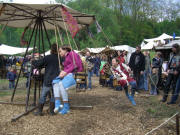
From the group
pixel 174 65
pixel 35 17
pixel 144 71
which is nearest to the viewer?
pixel 35 17

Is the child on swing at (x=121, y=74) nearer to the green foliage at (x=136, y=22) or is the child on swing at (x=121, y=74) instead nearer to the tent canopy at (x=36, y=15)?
the tent canopy at (x=36, y=15)

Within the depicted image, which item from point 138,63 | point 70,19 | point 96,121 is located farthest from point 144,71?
point 70,19

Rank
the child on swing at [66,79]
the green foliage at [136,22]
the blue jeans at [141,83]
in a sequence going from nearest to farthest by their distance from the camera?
the child on swing at [66,79] < the blue jeans at [141,83] < the green foliage at [136,22]

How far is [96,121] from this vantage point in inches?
190

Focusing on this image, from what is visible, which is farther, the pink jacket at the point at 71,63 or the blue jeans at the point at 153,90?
the blue jeans at the point at 153,90

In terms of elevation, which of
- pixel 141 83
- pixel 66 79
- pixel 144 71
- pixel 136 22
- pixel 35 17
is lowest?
pixel 141 83

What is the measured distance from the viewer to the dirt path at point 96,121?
4.21 meters

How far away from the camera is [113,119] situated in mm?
5000

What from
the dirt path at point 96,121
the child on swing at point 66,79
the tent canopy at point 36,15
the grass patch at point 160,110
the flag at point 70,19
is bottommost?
the grass patch at point 160,110

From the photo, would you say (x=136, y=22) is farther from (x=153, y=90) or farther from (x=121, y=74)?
(x=121, y=74)

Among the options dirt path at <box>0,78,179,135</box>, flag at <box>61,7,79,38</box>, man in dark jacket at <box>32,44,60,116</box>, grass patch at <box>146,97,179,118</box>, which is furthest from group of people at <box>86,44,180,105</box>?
man in dark jacket at <box>32,44,60,116</box>

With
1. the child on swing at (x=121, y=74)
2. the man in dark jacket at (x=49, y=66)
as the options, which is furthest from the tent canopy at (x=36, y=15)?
the child on swing at (x=121, y=74)

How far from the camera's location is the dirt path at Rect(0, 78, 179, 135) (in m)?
4.21

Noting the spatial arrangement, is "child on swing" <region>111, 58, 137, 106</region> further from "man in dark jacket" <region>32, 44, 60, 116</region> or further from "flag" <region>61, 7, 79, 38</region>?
"man in dark jacket" <region>32, 44, 60, 116</region>
